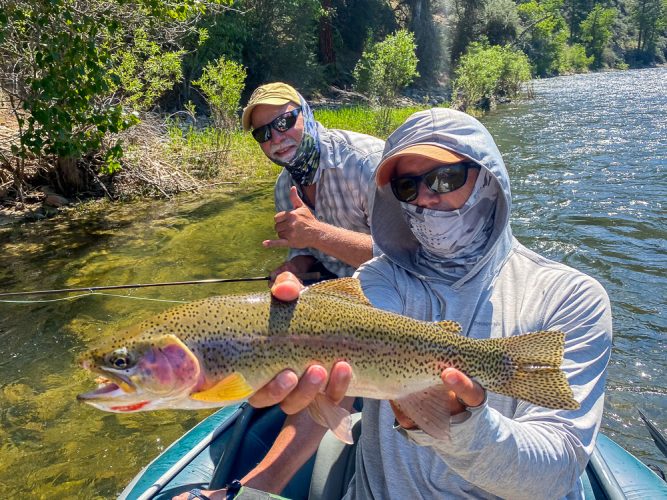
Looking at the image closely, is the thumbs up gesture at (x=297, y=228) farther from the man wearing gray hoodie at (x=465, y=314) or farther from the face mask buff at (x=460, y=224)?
the face mask buff at (x=460, y=224)

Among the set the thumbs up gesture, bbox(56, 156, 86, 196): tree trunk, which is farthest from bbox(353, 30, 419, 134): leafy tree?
the thumbs up gesture

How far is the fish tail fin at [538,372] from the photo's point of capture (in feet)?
6.08

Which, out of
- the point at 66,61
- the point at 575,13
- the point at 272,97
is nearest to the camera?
the point at 272,97

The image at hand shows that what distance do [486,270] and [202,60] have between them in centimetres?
2364

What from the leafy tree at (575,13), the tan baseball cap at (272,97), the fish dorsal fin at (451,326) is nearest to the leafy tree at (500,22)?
the leafy tree at (575,13)

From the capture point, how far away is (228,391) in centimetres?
193

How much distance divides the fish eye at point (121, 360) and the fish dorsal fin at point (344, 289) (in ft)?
2.38

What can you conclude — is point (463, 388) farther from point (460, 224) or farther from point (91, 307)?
point (91, 307)

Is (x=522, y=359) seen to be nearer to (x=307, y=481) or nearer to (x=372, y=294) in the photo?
(x=372, y=294)

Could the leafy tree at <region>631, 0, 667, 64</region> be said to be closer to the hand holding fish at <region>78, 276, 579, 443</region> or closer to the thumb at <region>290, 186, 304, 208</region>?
the thumb at <region>290, 186, 304, 208</region>

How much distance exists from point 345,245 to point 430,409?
202 cm

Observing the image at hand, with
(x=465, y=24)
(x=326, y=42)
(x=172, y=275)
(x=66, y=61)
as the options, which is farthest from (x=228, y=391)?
(x=465, y=24)

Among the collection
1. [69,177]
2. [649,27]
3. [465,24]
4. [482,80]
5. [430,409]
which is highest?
[649,27]

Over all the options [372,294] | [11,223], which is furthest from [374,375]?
[11,223]
